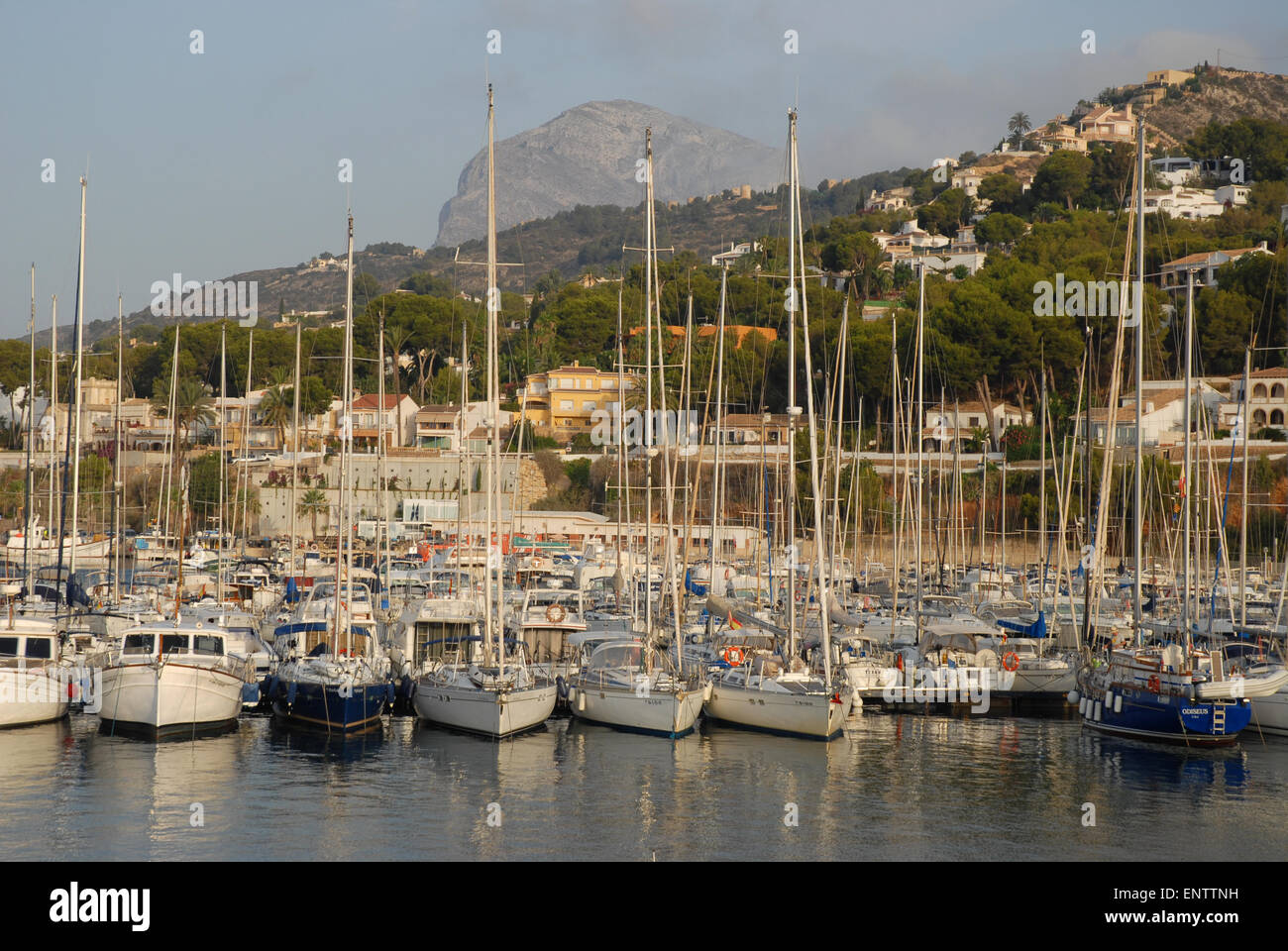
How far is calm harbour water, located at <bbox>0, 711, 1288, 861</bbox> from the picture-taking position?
1975 cm

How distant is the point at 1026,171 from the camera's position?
186m

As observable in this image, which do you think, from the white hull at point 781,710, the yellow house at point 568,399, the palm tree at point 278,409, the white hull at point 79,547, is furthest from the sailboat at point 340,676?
the yellow house at point 568,399

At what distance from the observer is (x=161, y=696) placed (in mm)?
26094

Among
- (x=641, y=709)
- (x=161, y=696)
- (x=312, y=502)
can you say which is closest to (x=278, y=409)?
(x=312, y=502)

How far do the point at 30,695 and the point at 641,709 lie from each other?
37.8ft

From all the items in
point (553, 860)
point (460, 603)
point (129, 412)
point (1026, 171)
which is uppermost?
point (1026, 171)

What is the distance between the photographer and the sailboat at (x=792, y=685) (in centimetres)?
2675

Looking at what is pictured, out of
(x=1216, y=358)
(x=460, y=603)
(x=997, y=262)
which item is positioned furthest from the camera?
(x=997, y=262)

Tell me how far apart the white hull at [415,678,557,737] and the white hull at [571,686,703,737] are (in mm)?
765

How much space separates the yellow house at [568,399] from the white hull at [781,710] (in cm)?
7059
